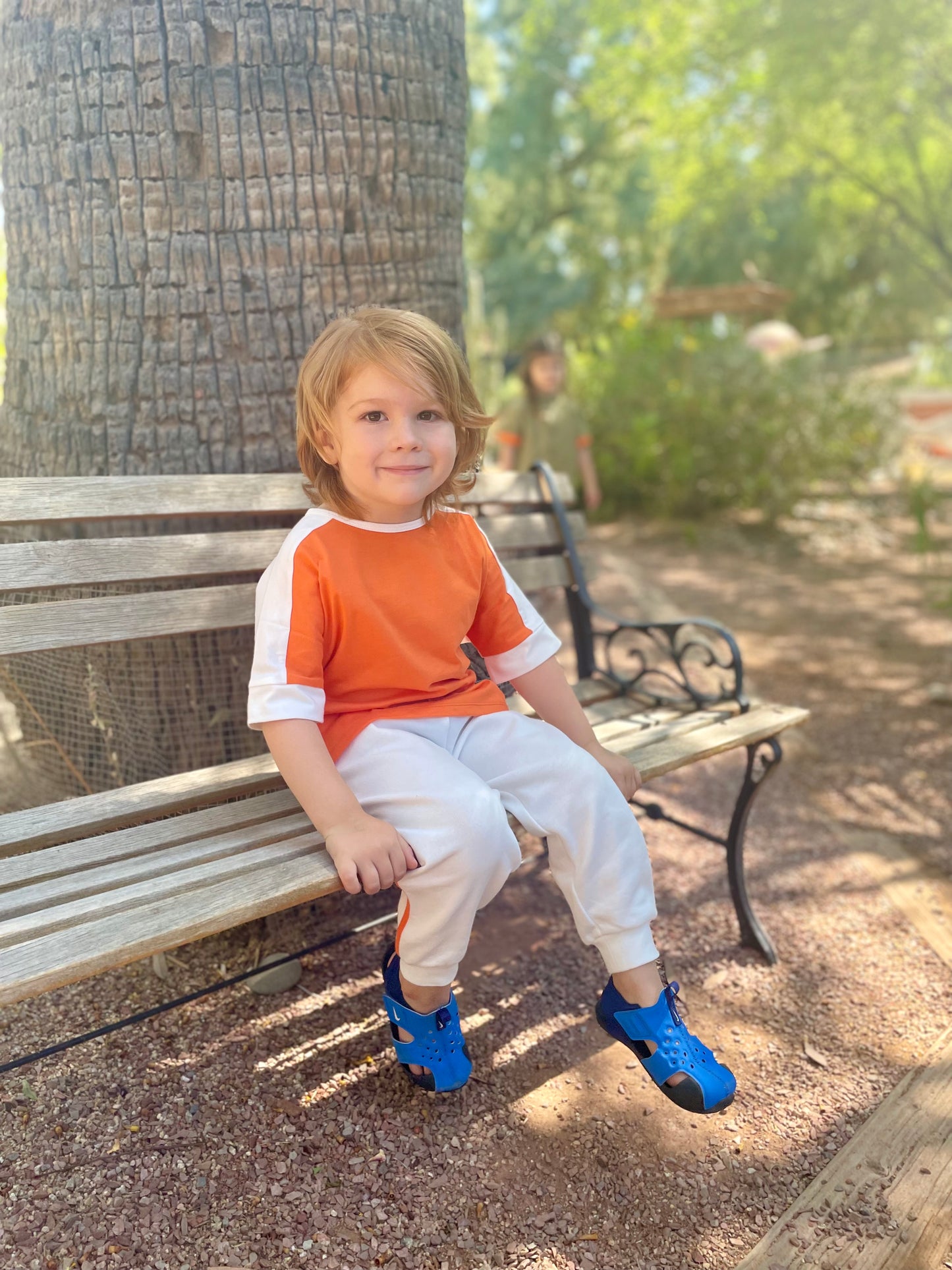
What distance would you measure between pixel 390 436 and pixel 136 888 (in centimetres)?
91

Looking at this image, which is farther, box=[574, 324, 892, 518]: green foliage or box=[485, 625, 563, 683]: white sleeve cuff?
box=[574, 324, 892, 518]: green foliage

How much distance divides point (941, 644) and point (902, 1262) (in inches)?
174

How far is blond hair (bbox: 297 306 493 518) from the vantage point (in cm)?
189

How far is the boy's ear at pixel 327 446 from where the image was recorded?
1.99 m

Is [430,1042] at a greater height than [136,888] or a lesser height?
lesser

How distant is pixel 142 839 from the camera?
1.88m

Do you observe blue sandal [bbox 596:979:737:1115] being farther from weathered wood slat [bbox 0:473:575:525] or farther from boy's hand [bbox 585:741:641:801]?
weathered wood slat [bbox 0:473:575:525]

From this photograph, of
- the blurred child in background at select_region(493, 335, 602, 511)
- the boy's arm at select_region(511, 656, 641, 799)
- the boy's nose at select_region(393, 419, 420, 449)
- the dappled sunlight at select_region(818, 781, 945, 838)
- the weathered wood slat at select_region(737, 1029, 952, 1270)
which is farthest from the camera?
the blurred child in background at select_region(493, 335, 602, 511)

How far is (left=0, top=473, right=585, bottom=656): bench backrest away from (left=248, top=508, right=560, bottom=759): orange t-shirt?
1.18ft

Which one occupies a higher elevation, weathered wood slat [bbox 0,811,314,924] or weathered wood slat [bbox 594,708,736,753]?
weathered wood slat [bbox 0,811,314,924]

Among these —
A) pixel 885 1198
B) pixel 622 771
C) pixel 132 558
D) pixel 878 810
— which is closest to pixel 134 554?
pixel 132 558

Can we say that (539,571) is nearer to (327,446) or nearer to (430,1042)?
(327,446)

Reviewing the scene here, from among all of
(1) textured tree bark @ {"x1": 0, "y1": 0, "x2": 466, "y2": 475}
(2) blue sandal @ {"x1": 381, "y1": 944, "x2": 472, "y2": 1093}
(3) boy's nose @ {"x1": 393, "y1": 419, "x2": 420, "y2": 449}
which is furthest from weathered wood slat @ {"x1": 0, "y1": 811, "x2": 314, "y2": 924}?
(1) textured tree bark @ {"x1": 0, "y1": 0, "x2": 466, "y2": 475}

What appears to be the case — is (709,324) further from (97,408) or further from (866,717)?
(97,408)
